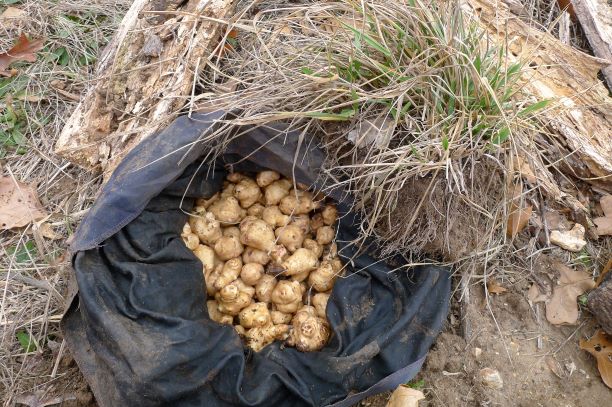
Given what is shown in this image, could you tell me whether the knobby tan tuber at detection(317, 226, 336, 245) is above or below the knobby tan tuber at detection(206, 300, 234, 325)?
above

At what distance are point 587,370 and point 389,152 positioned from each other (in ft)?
4.47

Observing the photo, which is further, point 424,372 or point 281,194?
point 281,194

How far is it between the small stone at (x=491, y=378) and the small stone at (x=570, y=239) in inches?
29.7

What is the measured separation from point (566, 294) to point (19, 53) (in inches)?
130

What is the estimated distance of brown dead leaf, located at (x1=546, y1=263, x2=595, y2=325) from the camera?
102 inches

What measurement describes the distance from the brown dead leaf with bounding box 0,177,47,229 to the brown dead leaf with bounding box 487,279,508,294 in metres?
2.27

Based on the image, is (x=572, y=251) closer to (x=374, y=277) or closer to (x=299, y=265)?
(x=374, y=277)

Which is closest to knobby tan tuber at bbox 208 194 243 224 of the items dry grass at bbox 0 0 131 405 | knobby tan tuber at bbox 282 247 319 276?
knobby tan tuber at bbox 282 247 319 276

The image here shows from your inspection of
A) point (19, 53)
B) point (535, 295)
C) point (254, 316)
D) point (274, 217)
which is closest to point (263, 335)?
point (254, 316)

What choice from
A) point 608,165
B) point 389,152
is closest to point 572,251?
point 608,165

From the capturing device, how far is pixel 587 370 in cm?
249

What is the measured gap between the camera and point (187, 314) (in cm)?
239

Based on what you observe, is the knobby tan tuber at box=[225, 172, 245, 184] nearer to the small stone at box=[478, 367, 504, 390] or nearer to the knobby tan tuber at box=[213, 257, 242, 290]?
the knobby tan tuber at box=[213, 257, 242, 290]

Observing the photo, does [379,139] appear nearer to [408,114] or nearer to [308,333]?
[408,114]
